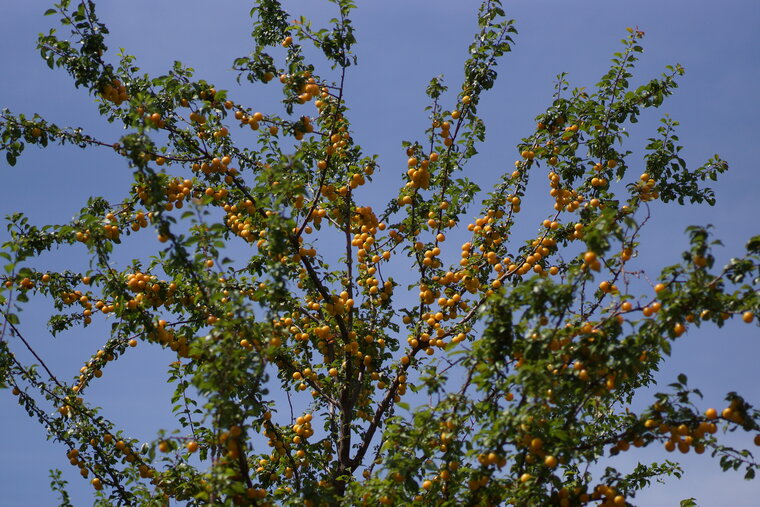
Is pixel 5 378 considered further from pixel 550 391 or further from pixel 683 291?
pixel 683 291

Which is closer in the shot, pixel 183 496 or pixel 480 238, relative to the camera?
pixel 183 496

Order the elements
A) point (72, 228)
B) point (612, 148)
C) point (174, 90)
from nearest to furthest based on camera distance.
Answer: point (72, 228)
point (174, 90)
point (612, 148)

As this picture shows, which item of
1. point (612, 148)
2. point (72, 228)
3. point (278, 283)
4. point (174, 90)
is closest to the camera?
point (278, 283)

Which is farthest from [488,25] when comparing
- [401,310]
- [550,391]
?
[550,391]

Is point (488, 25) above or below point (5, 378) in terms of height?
above

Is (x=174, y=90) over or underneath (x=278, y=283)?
over

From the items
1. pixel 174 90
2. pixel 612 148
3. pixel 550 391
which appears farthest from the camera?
pixel 612 148

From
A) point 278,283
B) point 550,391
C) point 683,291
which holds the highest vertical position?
point 278,283

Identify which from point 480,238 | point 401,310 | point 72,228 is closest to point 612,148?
point 480,238

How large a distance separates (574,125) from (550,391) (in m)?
3.71

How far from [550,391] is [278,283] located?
1938 mm

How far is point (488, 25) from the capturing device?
735cm

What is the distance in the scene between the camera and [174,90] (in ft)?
21.6

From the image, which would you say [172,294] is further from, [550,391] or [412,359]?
[550,391]
